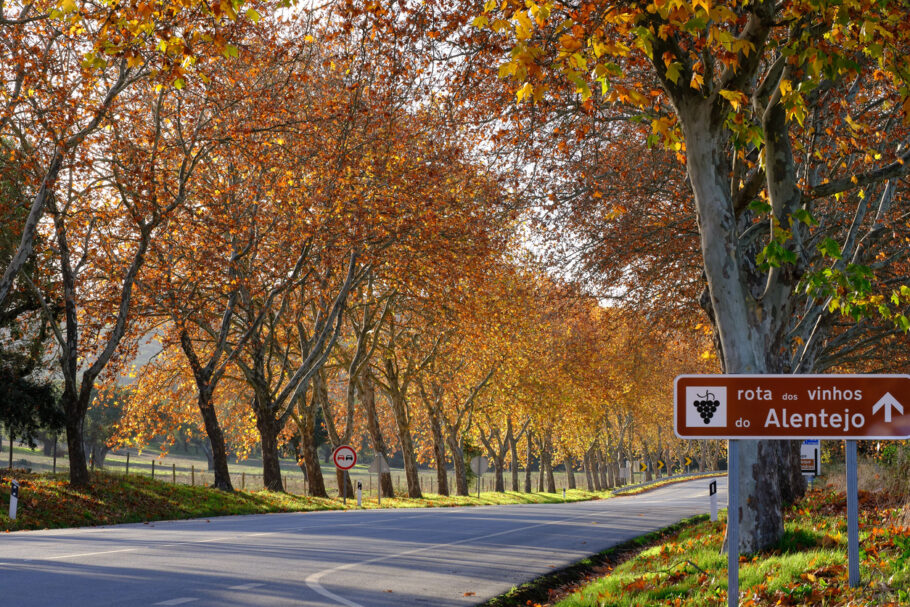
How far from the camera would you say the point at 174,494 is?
74.5 feet

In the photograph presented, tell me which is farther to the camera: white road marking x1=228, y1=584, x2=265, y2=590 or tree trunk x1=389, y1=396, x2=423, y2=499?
tree trunk x1=389, y1=396, x2=423, y2=499

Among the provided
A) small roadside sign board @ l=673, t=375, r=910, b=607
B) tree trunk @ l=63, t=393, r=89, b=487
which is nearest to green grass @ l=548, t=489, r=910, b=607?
small roadside sign board @ l=673, t=375, r=910, b=607

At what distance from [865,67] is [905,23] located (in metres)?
3.30

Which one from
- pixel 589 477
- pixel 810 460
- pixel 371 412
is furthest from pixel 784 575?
pixel 589 477

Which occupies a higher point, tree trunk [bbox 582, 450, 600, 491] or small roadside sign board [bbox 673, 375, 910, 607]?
small roadside sign board [bbox 673, 375, 910, 607]

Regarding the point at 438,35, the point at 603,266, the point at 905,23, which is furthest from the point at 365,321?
the point at 905,23

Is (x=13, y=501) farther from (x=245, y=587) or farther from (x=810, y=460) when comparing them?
(x=810, y=460)

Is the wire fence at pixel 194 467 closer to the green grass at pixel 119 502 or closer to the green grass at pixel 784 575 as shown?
the green grass at pixel 119 502

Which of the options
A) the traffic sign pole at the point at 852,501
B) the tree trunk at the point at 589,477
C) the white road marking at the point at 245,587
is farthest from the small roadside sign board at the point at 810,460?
the tree trunk at the point at 589,477

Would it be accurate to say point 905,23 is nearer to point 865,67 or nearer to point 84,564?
point 865,67

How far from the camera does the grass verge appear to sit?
719 centimetres

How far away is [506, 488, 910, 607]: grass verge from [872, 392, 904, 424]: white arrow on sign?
5.53 ft

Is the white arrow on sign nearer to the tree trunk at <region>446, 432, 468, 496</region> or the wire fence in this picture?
the tree trunk at <region>446, 432, 468, 496</region>

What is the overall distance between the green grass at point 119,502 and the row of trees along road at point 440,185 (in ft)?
4.16
